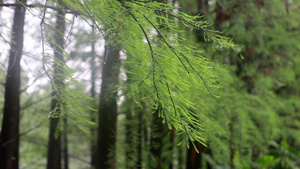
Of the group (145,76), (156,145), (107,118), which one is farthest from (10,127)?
(145,76)

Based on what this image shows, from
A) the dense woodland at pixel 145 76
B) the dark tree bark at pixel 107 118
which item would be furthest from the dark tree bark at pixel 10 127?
the dark tree bark at pixel 107 118

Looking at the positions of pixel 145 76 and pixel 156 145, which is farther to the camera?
pixel 156 145

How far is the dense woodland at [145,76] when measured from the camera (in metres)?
1.06

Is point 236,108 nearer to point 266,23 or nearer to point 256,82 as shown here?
point 256,82

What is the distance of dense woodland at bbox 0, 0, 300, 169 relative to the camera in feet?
3.47

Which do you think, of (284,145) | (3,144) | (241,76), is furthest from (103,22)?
(284,145)

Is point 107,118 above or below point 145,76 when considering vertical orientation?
below

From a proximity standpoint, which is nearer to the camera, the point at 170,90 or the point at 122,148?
the point at 170,90

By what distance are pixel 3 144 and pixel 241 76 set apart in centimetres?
293

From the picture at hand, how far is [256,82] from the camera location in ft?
10.5

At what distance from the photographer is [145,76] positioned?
3.69 feet

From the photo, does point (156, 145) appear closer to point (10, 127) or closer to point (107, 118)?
point (107, 118)

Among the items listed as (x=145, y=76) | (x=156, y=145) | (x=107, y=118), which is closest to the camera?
(x=145, y=76)

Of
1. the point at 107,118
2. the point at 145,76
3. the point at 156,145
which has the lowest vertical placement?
the point at 156,145
